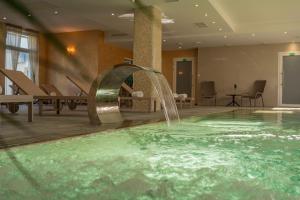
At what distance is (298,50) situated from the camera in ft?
50.1

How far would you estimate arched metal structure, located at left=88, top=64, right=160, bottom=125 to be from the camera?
5.12 m

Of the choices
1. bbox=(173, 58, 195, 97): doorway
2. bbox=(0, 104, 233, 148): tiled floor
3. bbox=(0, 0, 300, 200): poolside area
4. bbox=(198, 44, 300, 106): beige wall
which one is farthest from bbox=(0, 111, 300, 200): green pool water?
bbox=(173, 58, 195, 97): doorway

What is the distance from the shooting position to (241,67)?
16234 millimetres

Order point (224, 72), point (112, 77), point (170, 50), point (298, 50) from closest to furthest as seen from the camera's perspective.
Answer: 1. point (112, 77)
2. point (298, 50)
3. point (224, 72)
4. point (170, 50)

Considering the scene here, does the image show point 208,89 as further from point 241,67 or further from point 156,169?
point 156,169

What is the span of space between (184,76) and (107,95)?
1278 centimetres

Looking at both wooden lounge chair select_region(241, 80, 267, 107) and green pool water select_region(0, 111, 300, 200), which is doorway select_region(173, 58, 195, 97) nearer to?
wooden lounge chair select_region(241, 80, 267, 107)

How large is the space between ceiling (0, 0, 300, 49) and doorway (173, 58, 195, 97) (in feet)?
5.37

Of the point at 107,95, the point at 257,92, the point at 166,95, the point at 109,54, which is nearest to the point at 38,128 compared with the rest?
the point at 107,95

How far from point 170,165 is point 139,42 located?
777 centimetres

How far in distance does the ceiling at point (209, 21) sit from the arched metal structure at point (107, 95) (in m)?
2.65

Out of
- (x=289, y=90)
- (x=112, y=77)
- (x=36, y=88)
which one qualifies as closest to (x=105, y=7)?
(x=36, y=88)

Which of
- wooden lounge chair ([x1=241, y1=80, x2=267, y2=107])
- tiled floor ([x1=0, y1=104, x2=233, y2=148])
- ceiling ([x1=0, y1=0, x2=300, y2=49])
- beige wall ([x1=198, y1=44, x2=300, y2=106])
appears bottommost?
tiled floor ([x1=0, y1=104, x2=233, y2=148])

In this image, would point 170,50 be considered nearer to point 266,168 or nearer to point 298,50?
point 298,50
